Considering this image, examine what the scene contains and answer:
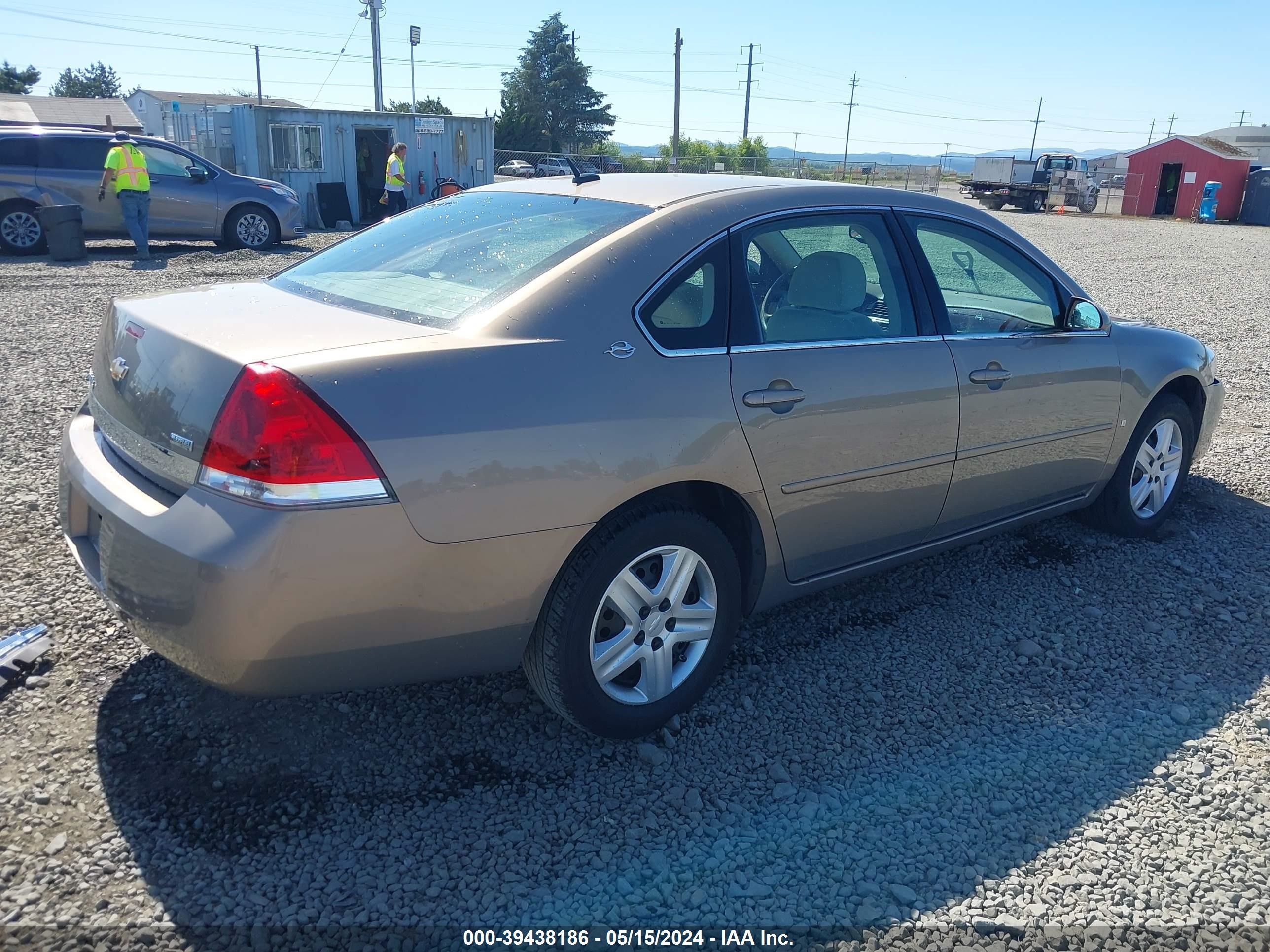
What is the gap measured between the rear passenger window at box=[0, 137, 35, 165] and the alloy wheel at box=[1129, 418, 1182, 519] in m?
15.3

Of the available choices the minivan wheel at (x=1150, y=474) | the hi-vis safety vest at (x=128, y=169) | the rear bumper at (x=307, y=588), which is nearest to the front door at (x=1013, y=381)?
the minivan wheel at (x=1150, y=474)

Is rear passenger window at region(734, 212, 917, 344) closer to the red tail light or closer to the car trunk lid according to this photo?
the car trunk lid

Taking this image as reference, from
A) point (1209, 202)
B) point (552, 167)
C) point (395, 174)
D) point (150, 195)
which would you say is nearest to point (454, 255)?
point (150, 195)

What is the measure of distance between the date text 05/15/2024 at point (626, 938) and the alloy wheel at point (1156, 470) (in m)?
3.35

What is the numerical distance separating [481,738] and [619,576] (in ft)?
2.41

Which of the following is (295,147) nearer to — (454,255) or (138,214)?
(138,214)

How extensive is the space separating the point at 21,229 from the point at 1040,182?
38.9 metres

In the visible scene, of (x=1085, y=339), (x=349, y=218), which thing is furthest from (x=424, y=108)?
(x=1085, y=339)

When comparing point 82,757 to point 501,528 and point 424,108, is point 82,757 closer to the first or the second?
point 501,528

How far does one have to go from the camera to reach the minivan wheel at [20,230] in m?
14.0

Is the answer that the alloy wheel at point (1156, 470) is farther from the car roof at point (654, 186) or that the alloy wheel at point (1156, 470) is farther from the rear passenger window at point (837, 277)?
the car roof at point (654, 186)

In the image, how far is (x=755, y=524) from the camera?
3.18 meters

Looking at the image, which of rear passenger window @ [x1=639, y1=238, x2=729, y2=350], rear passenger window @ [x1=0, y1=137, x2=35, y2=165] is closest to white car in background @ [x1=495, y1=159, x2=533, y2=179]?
rear passenger window @ [x1=0, y1=137, x2=35, y2=165]

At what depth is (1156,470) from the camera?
4.83m
